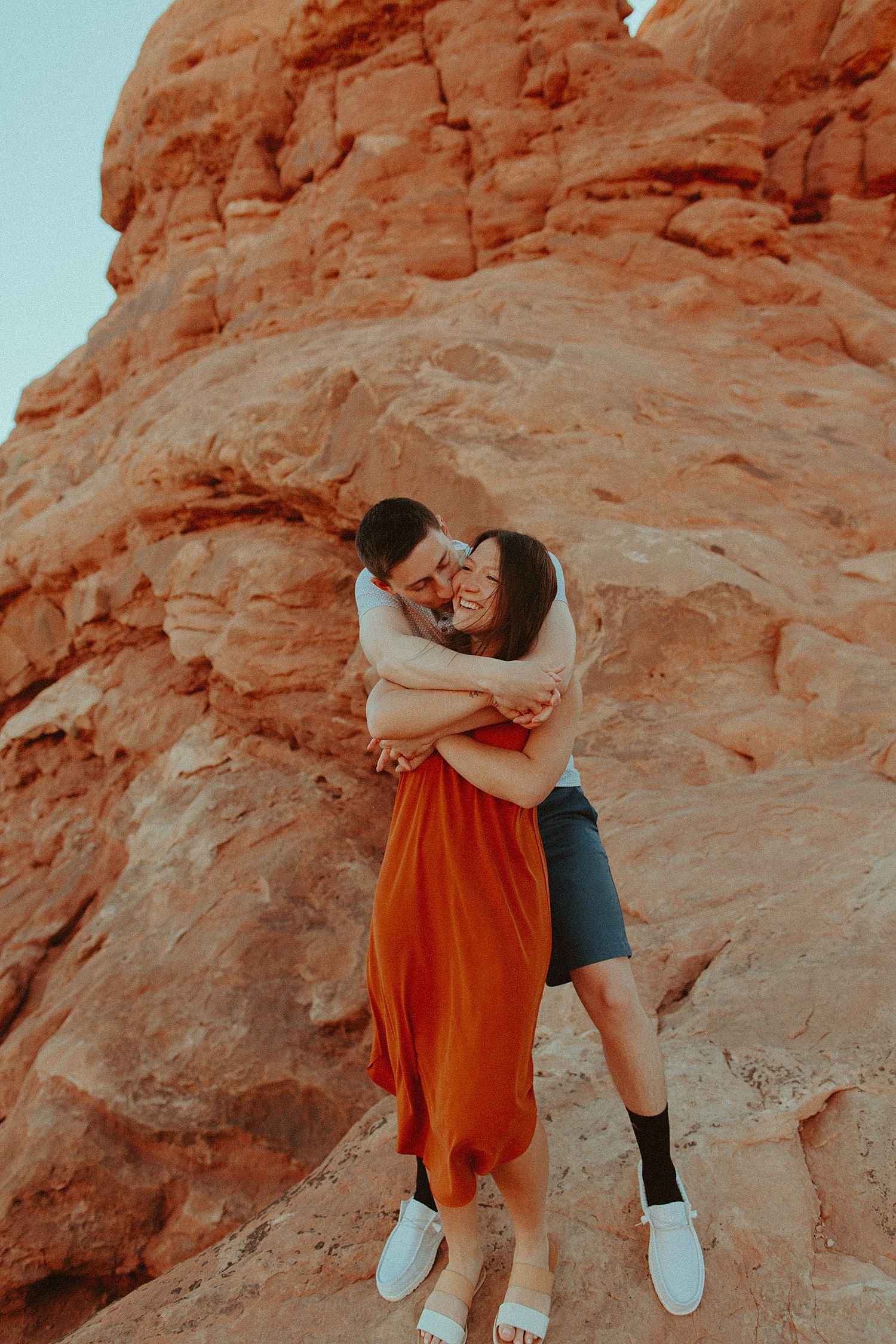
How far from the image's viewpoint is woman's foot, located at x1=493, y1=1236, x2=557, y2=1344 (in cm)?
191

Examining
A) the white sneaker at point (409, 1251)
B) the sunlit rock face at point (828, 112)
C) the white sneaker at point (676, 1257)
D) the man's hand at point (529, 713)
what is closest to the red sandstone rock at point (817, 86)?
the sunlit rock face at point (828, 112)

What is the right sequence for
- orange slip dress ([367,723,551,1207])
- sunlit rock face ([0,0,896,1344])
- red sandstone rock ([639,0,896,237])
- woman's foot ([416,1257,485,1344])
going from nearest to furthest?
orange slip dress ([367,723,551,1207])
woman's foot ([416,1257,485,1344])
sunlit rock face ([0,0,896,1344])
red sandstone rock ([639,0,896,237])

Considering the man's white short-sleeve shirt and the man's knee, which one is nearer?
the man's knee

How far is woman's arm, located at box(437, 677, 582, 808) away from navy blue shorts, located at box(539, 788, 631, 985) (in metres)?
0.16

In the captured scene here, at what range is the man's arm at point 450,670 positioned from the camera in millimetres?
2002

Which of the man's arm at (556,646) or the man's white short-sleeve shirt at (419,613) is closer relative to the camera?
the man's arm at (556,646)

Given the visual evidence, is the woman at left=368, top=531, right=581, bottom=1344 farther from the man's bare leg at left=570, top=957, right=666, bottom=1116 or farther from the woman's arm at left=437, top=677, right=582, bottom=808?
the man's bare leg at left=570, top=957, right=666, bottom=1116

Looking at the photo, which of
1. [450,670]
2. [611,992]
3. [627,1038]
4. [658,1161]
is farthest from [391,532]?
[658,1161]

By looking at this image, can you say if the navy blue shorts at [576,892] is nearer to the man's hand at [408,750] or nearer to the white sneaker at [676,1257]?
the man's hand at [408,750]

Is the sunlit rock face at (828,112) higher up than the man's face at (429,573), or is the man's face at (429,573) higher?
the man's face at (429,573)

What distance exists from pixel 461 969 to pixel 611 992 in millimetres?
440

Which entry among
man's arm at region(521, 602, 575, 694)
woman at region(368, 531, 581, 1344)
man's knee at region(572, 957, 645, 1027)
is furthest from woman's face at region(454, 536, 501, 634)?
man's knee at region(572, 957, 645, 1027)

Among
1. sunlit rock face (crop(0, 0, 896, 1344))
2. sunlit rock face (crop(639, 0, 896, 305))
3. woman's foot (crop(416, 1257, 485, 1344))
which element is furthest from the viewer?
sunlit rock face (crop(639, 0, 896, 305))

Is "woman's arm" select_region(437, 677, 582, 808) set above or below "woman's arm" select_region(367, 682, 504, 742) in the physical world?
below
